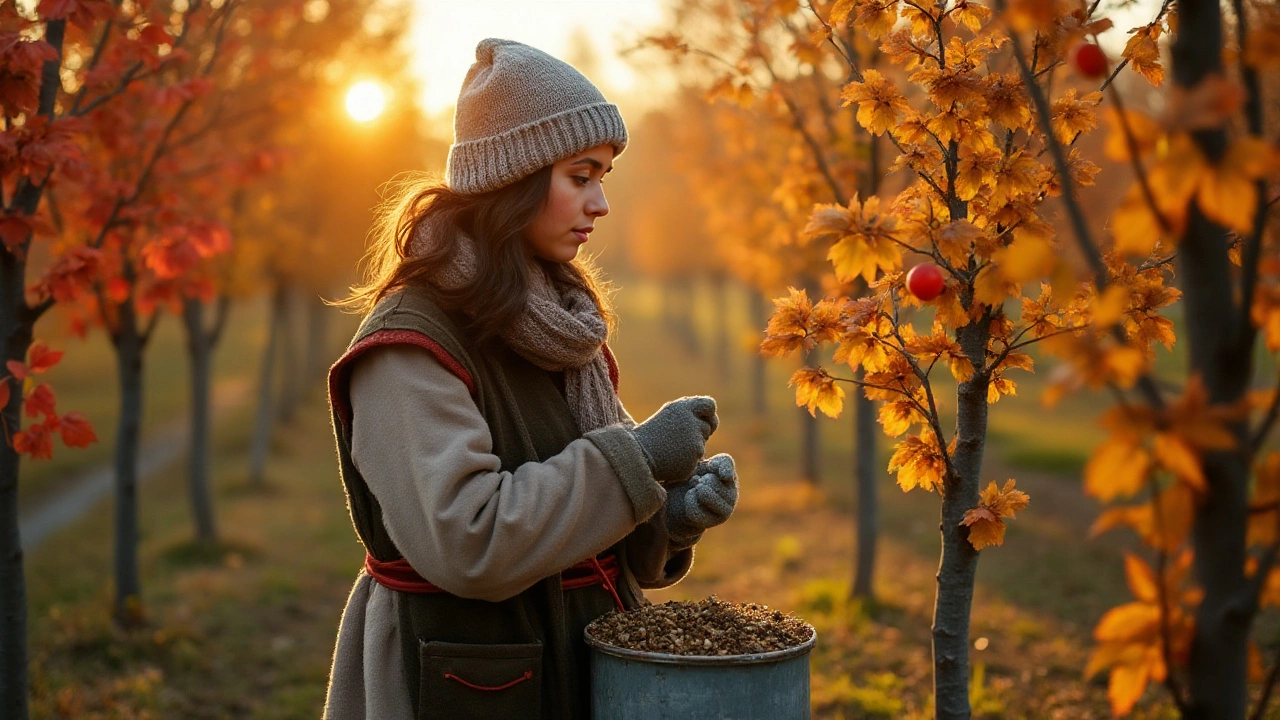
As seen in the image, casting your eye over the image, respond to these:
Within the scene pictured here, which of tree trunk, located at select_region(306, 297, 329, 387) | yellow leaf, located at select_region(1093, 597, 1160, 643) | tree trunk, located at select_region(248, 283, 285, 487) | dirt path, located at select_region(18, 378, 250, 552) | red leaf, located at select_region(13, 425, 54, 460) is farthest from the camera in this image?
tree trunk, located at select_region(306, 297, 329, 387)

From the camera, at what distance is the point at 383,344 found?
2.06 m

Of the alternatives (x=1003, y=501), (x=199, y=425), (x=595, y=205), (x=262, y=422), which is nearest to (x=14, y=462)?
(x=595, y=205)

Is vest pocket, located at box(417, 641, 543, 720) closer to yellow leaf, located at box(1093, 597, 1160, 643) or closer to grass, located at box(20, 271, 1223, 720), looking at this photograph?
yellow leaf, located at box(1093, 597, 1160, 643)

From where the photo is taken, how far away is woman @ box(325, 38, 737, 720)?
1998mm

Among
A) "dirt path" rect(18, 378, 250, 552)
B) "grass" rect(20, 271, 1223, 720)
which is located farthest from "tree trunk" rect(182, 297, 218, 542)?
"dirt path" rect(18, 378, 250, 552)

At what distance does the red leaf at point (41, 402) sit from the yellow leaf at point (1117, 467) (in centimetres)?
294

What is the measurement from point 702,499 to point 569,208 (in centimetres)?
71

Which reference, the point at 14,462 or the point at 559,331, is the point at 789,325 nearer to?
the point at 559,331

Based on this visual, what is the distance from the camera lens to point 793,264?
9.12m

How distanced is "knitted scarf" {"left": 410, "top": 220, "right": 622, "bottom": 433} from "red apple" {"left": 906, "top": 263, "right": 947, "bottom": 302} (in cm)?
68

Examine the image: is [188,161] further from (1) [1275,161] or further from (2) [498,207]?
(1) [1275,161]

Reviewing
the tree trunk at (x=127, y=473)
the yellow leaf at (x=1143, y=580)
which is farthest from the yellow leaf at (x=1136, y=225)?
the tree trunk at (x=127, y=473)

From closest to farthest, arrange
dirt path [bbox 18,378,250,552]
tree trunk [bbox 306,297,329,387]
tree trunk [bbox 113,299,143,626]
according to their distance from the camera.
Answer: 1. tree trunk [bbox 113,299,143,626]
2. dirt path [bbox 18,378,250,552]
3. tree trunk [bbox 306,297,329,387]

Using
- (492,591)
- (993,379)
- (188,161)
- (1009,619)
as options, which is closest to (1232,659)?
(993,379)
